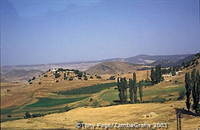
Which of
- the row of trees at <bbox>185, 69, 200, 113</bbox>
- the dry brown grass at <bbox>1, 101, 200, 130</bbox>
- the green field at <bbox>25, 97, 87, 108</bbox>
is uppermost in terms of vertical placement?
the row of trees at <bbox>185, 69, 200, 113</bbox>

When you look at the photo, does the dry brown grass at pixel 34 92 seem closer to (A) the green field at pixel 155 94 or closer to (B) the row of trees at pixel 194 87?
(A) the green field at pixel 155 94

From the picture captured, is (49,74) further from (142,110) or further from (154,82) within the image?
(142,110)

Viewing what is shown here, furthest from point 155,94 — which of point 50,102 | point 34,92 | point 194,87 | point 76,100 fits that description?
point 34,92

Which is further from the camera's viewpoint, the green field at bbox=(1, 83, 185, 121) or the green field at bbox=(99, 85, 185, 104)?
the green field at bbox=(1, 83, 185, 121)

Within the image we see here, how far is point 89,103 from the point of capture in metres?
71.1

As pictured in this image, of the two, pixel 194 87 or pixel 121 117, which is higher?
pixel 194 87

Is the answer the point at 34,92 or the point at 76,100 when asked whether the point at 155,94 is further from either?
the point at 34,92

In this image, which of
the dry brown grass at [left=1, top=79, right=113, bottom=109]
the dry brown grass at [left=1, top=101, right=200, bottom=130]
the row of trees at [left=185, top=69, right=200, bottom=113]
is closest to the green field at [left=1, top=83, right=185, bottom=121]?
the dry brown grass at [left=1, top=79, right=113, bottom=109]

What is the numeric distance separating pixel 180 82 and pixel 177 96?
1691 cm

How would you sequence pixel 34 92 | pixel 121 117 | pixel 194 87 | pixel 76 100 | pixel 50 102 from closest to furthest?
pixel 194 87 → pixel 121 117 → pixel 76 100 → pixel 50 102 → pixel 34 92

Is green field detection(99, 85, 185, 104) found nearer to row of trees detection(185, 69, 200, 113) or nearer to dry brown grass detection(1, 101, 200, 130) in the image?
dry brown grass detection(1, 101, 200, 130)

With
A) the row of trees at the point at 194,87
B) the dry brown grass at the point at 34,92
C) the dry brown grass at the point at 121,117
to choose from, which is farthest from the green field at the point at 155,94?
the dry brown grass at the point at 34,92

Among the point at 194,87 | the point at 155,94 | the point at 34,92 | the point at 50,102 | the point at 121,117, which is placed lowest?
the point at 50,102

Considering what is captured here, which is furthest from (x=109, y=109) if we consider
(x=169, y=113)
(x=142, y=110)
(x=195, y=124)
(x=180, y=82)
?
(x=180, y=82)
